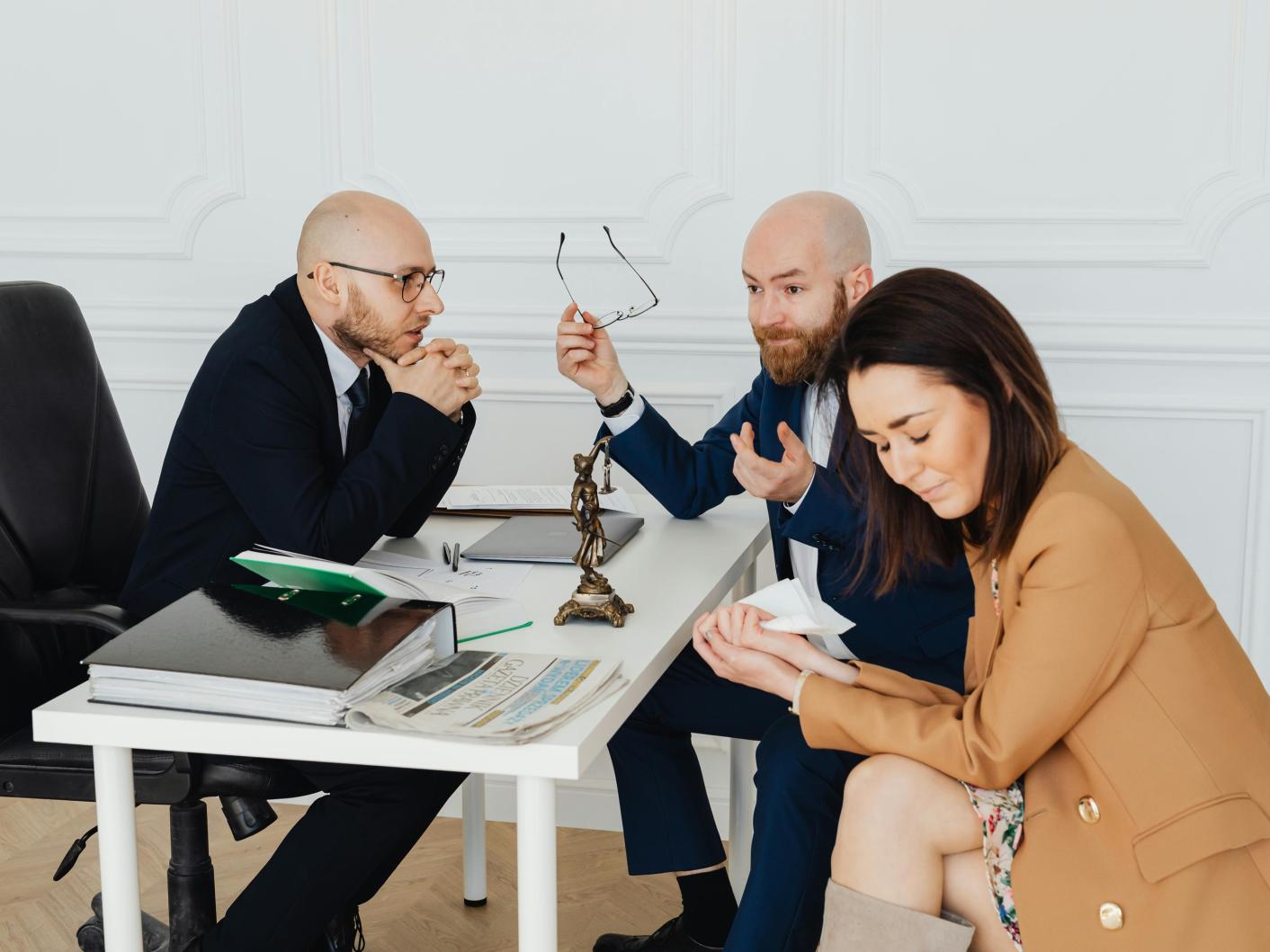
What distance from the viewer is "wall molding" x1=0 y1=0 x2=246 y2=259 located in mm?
3227

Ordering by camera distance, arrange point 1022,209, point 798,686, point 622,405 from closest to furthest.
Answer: point 798,686, point 622,405, point 1022,209

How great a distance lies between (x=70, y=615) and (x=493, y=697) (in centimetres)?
81

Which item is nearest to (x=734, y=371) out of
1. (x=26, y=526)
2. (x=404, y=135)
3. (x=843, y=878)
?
(x=404, y=135)

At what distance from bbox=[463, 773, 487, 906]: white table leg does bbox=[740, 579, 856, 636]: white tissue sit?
124 centimetres

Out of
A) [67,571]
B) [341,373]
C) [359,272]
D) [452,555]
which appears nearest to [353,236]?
[359,272]

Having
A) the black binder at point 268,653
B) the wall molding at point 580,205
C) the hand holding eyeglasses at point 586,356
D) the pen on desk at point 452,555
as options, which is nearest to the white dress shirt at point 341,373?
the pen on desk at point 452,555

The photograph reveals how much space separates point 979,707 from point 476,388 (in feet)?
3.41

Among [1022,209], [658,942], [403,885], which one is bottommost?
[403,885]

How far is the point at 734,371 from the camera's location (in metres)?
3.11

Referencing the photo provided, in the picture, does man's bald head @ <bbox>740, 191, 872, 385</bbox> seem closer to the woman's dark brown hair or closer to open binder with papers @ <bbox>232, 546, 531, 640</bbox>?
open binder with papers @ <bbox>232, 546, 531, 640</bbox>

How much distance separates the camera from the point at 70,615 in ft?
6.51

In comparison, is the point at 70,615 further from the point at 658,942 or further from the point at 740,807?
the point at 740,807

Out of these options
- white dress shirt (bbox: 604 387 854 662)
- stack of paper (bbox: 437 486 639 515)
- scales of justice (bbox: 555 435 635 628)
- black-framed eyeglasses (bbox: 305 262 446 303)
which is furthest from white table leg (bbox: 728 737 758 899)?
black-framed eyeglasses (bbox: 305 262 446 303)

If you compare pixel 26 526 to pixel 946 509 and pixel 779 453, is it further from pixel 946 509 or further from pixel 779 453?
pixel 946 509
